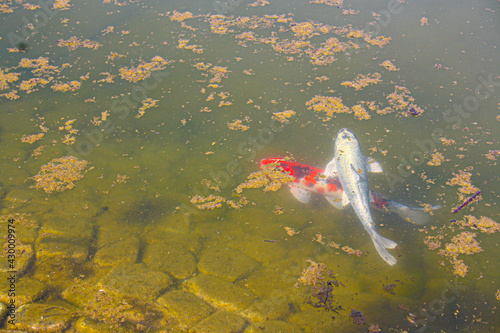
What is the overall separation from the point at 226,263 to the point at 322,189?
1.43m

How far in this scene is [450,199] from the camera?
3672 millimetres

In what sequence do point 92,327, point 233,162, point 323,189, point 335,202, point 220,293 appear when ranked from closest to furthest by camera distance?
point 92,327, point 220,293, point 335,202, point 323,189, point 233,162

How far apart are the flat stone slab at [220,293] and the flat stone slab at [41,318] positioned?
0.93m

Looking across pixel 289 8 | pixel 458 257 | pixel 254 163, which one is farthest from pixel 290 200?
pixel 289 8

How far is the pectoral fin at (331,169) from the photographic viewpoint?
389 cm

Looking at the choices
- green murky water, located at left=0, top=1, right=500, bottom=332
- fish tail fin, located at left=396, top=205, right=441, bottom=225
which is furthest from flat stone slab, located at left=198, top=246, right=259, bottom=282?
fish tail fin, located at left=396, top=205, right=441, bottom=225

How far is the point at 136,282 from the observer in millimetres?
2832

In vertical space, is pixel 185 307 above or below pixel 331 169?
below

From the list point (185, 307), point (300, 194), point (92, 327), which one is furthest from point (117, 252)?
point (300, 194)

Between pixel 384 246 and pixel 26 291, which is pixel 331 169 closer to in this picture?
pixel 384 246

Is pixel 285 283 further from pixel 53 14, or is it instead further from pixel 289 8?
pixel 53 14

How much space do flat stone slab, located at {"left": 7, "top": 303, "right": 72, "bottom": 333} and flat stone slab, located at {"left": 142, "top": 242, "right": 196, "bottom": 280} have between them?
752 millimetres

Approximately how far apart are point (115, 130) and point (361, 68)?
12.5 feet

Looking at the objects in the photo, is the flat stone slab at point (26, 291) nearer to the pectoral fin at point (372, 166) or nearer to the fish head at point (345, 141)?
the fish head at point (345, 141)
